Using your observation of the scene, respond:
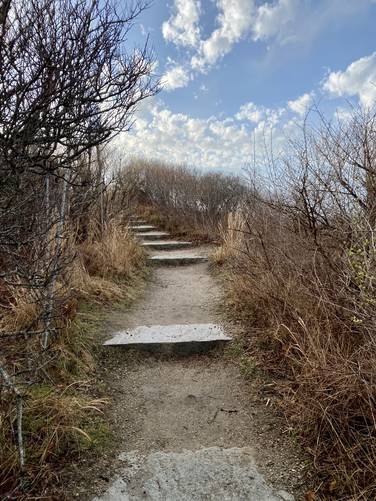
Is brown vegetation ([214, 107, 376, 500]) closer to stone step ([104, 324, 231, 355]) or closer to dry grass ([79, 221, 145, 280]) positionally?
stone step ([104, 324, 231, 355])

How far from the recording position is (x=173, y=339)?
3.16 metres

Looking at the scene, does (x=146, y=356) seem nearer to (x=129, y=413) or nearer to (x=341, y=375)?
(x=129, y=413)

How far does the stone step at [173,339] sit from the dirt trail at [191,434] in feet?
0.25

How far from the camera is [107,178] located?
646 cm

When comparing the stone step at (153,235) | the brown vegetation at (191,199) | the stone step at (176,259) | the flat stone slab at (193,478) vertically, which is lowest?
the flat stone slab at (193,478)

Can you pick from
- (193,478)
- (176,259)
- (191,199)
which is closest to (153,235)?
(191,199)

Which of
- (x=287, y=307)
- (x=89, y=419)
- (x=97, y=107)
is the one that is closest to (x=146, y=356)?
(x=89, y=419)

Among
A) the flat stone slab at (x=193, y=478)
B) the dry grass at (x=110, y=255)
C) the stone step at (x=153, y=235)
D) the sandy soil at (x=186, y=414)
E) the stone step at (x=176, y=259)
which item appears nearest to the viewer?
the flat stone slab at (x=193, y=478)

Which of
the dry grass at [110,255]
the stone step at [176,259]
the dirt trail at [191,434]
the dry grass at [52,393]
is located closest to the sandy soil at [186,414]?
the dirt trail at [191,434]

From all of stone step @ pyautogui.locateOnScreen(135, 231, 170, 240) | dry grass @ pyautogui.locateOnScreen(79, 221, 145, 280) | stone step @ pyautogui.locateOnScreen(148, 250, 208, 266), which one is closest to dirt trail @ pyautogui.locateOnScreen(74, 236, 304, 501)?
dry grass @ pyautogui.locateOnScreen(79, 221, 145, 280)

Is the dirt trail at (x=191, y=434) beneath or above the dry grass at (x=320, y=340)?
beneath

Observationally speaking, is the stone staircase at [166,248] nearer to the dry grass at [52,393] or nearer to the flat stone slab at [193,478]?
the dry grass at [52,393]

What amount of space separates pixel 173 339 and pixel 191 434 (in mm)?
1077

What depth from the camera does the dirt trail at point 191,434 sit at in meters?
1.73
